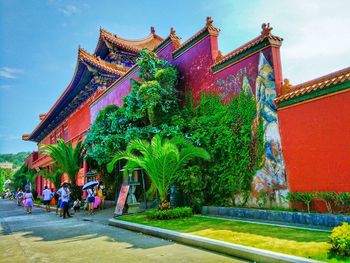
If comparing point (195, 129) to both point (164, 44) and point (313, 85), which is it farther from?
point (164, 44)

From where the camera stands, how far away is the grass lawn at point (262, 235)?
16.8ft

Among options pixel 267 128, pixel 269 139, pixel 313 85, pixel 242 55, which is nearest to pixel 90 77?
pixel 242 55

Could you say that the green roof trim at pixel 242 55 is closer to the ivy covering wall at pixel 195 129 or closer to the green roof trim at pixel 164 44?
the ivy covering wall at pixel 195 129

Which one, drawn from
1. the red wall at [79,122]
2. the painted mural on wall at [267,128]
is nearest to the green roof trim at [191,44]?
the painted mural on wall at [267,128]

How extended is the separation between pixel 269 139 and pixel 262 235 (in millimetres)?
3456

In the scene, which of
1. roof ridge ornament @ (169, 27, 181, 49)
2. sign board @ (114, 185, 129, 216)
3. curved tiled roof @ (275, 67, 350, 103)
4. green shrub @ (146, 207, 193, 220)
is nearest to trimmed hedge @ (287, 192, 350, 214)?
curved tiled roof @ (275, 67, 350, 103)

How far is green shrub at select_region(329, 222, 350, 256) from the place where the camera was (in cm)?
462

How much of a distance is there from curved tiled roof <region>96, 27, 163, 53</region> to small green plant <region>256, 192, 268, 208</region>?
16.3 meters

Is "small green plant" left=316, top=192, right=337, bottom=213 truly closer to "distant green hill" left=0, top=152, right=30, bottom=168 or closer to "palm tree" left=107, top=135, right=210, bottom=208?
Result: "palm tree" left=107, top=135, right=210, bottom=208

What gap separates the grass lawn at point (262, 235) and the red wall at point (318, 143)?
1.59 meters

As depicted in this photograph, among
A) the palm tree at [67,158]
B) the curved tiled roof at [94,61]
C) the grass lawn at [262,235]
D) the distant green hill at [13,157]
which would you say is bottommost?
the grass lawn at [262,235]

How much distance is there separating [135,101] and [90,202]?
5409mm

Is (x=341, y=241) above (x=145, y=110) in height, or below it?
below

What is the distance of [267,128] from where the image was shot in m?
9.27
